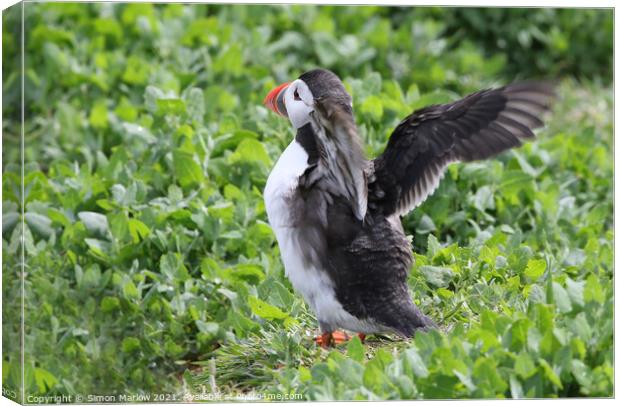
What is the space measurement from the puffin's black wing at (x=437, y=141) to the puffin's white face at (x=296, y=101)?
36 centimetres

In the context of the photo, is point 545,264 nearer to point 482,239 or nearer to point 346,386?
point 482,239

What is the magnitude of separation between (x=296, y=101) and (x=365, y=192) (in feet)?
1.39

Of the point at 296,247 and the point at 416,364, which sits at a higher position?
the point at 296,247

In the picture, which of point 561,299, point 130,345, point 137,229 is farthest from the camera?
point 137,229

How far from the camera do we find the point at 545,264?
16.8ft

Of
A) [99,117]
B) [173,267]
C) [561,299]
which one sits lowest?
[561,299]

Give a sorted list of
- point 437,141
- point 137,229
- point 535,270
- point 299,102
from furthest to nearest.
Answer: point 137,229 → point 535,270 → point 437,141 → point 299,102

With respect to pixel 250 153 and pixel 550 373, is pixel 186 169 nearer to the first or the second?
pixel 250 153

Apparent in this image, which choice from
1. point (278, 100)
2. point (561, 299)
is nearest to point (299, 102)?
point (278, 100)

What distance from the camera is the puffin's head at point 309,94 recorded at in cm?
454

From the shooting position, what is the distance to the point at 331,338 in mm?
4781

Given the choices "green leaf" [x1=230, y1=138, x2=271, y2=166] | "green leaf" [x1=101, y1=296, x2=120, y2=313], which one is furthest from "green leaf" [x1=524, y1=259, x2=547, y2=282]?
"green leaf" [x1=101, y1=296, x2=120, y2=313]

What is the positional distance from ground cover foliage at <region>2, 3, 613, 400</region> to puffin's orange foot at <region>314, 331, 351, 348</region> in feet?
0.11

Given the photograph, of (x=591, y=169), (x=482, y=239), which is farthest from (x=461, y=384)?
(x=591, y=169)
